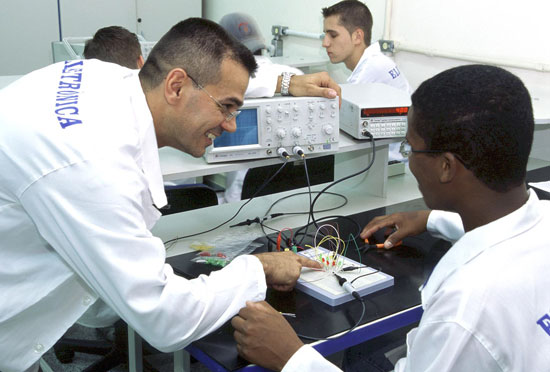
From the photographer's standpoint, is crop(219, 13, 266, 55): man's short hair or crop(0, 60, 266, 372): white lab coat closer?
crop(0, 60, 266, 372): white lab coat

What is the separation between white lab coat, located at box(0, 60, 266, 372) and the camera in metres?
1.05

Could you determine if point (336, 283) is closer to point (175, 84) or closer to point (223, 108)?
point (223, 108)

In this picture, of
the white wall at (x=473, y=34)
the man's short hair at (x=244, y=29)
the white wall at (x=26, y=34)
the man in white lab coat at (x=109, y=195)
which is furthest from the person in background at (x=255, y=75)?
the white wall at (x=26, y=34)

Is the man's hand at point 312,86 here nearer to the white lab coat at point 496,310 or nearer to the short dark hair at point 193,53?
the short dark hair at point 193,53

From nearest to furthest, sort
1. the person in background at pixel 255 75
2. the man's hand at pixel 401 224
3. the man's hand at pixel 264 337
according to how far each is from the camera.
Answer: the man's hand at pixel 264 337 < the man's hand at pixel 401 224 < the person in background at pixel 255 75

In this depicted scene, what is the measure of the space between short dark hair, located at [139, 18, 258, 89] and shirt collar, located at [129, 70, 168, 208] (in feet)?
0.32

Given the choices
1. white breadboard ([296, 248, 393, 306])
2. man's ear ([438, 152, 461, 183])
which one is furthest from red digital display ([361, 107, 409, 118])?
man's ear ([438, 152, 461, 183])

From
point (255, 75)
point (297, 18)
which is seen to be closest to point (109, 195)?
point (255, 75)

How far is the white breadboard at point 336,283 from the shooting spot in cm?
134

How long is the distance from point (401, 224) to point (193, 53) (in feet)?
2.57

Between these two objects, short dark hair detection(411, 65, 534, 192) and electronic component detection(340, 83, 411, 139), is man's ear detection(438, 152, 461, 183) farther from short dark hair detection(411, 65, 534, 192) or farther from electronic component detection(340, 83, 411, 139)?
electronic component detection(340, 83, 411, 139)

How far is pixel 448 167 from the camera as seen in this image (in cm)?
100

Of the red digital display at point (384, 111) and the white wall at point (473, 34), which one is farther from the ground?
the white wall at point (473, 34)

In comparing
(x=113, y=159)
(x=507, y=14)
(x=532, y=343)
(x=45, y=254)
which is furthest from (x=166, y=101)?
(x=507, y=14)
